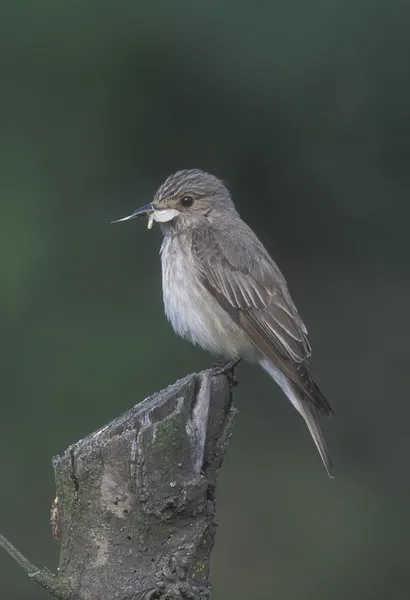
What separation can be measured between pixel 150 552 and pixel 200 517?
0.19 m

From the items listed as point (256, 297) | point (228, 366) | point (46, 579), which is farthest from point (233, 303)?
point (46, 579)

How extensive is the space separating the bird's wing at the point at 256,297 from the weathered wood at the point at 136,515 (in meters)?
2.06

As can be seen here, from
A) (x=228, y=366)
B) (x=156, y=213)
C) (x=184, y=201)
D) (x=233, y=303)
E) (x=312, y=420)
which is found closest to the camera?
(x=228, y=366)

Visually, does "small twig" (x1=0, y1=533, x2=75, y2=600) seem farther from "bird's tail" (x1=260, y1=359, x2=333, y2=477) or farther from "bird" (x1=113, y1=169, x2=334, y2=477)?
"bird" (x1=113, y1=169, x2=334, y2=477)

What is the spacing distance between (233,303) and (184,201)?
681 mm

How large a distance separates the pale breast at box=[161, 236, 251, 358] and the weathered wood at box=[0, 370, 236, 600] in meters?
2.13

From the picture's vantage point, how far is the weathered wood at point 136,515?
302cm

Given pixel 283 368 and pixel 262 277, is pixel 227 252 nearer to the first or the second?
pixel 262 277

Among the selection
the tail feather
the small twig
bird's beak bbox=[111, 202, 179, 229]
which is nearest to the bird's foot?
the tail feather

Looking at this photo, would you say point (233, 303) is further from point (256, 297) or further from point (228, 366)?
point (228, 366)

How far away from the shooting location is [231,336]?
527 cm

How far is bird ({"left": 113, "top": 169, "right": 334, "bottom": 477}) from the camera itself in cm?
518

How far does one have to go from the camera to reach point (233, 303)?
5.28 meters

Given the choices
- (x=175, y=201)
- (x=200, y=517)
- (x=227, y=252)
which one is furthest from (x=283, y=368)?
(x=200, y=517)
